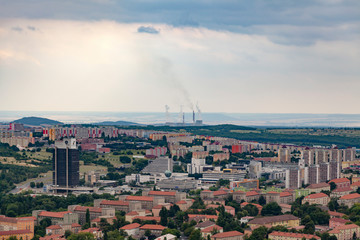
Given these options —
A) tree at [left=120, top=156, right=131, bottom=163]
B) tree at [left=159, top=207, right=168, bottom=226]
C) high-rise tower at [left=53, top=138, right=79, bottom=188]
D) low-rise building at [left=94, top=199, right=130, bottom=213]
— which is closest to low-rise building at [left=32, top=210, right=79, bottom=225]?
low-rise building at [left=94, top=199, right=130, bottom=213]

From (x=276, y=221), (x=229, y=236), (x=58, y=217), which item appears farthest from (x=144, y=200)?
(x=229, y=236)

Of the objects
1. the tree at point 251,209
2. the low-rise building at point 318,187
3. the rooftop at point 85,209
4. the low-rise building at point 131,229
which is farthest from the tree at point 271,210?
the rooftop at point 85,209

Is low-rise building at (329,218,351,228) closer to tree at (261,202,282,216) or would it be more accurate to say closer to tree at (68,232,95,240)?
tree at (261,202,282,216)

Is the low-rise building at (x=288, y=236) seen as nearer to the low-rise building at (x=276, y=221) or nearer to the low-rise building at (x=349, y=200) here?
the low-rise building at (x=276, y=221)

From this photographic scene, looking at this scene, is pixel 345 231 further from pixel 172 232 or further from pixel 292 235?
pixel 172 232

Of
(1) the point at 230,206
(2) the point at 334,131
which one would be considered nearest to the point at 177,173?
(1) the point at 230,206

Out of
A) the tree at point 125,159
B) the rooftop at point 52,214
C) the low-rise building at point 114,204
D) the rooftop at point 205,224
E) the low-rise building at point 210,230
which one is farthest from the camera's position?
the tree at point 125,159
